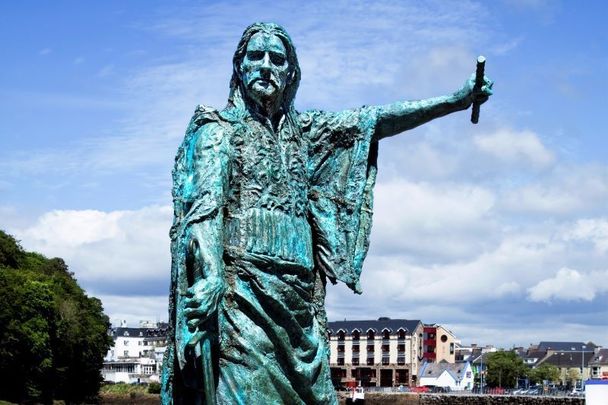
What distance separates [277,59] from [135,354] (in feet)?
571

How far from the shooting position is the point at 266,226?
22.1ft

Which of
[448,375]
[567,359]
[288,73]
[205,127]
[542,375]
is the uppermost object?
[288,73]

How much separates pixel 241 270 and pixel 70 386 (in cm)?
7706

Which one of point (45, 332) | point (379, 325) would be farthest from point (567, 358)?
point (45, 332)

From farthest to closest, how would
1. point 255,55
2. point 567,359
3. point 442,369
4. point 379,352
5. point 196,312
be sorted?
point 567,359 < point 442,369 < point 379,352 < point 255,55 < point 196,312

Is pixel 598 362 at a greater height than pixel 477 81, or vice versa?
pixel 477 81

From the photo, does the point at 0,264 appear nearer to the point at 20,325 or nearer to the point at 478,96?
the point at 20,325

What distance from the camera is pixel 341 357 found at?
5556 inches

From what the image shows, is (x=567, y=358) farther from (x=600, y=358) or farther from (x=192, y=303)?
(x=192, y=303)

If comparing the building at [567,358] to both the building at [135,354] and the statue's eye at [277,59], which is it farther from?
the statue's eye at [277,59]

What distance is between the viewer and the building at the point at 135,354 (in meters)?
161

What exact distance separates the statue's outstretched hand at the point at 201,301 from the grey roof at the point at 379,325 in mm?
133159

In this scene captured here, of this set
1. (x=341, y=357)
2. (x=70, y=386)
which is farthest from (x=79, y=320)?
(x=341, y=357)

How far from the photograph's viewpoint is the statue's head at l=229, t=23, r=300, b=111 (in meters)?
7.02
